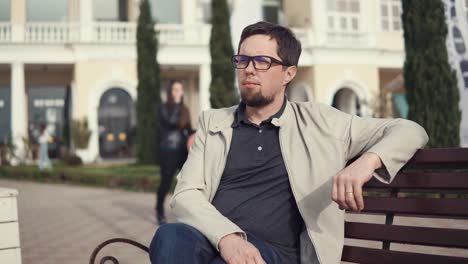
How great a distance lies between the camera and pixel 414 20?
8242mm

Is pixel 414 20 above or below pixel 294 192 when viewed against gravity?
above

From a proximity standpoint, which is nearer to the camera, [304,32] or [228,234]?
[228,234]

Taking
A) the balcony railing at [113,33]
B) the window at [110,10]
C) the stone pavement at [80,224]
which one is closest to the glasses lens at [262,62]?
the stone pavement at [80,224]

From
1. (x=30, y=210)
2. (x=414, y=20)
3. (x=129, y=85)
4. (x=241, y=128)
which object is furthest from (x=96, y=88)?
(x=241, y=128)

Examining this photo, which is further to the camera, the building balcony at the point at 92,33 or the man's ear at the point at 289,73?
the building balcony at the point at 92,33

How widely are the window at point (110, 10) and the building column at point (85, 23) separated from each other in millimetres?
2786

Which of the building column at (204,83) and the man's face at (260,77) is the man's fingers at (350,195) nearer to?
the man's face at (260,77)

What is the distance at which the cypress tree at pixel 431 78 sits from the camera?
8.02 m

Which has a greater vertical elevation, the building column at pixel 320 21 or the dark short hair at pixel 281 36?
the building column at pixel 320 21

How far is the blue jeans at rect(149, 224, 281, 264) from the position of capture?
1884mm

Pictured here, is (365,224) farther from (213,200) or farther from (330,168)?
(213,200)

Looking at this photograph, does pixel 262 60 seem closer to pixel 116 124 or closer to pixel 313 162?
pixel 313 162

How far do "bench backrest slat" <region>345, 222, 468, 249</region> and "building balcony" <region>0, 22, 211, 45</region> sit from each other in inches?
702

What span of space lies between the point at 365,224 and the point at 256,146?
55 centimetres
